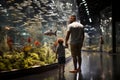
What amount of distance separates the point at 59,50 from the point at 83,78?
7.43 ft

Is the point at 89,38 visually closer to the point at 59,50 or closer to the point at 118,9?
the point at 118,9

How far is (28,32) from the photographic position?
12.7 m

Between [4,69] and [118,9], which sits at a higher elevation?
[118,9]

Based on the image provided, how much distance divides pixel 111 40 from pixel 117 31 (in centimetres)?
102

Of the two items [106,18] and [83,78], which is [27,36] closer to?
[83,78]

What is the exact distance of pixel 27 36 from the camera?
1256cm

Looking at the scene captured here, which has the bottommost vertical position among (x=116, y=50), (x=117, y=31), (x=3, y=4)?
(x=116, y=50)

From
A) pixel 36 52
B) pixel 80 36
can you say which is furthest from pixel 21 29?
pixel 80 36

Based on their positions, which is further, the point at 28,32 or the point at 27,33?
the point at 28,32

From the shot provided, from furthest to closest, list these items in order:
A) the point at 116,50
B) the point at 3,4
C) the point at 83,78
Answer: the point at 116,50
the point at 3,4
the point at 83,78

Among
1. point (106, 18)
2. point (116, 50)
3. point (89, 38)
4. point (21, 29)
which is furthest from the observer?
point (89, 38)

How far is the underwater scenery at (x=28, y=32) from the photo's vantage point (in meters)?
10.9

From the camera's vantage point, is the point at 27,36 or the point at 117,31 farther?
the point at 117,31

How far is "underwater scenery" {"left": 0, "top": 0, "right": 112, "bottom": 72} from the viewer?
10892 millimetres
